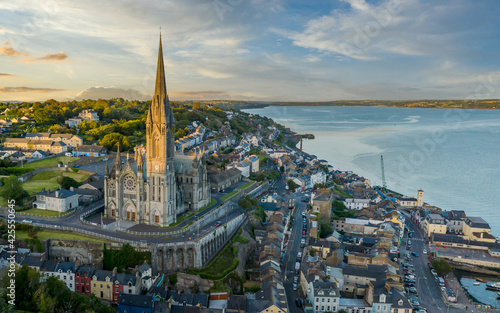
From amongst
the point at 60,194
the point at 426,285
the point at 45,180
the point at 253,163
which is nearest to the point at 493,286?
the point at 426,285

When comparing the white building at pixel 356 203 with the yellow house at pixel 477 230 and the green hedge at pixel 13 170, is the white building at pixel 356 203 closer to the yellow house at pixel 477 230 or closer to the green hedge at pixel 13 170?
the yellow house at pixel 477 230

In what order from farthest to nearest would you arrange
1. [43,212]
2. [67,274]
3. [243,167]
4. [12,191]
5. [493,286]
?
1. [243,167]
2. [12,191]
3. [493,286]
4. [43,212]
5. [67,274]

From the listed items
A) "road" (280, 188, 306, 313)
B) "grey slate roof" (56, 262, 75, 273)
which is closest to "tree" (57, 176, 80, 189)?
"grey slate roof" (56, 262, 75, 273)

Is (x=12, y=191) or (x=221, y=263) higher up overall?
(x=12, y=191)

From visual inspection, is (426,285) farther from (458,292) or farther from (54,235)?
(54,235)

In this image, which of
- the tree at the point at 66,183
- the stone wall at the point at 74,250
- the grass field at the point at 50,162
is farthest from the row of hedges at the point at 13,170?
the stone wall at the point at 74,250

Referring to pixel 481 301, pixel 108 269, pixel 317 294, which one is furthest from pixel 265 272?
pixel 481 301

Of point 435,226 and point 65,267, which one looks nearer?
point 65,267
